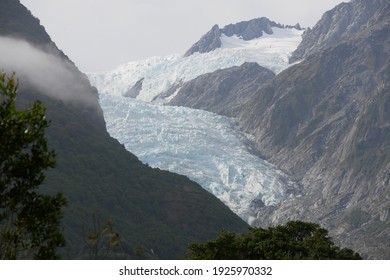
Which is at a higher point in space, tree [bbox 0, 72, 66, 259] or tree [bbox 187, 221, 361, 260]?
tree [bbox 0, 72, 66, 259]

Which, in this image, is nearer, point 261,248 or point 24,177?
point 24,177

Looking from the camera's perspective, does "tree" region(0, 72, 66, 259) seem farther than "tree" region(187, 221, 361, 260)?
No

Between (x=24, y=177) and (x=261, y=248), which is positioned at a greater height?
(x=24, y=177)

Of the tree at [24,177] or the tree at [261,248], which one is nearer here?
the tree at [24,177]

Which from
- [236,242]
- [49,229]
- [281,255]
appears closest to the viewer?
[49,229]
